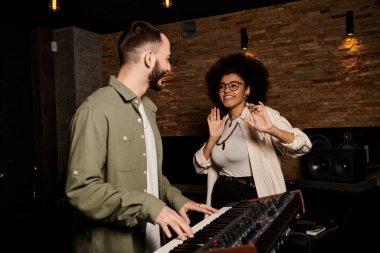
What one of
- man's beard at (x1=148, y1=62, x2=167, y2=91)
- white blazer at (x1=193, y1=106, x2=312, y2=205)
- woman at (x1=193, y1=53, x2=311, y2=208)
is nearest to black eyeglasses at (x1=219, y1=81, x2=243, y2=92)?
woman at (x1=193, y1=53, x2=311, y2=208)

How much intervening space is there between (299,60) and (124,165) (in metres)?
4.45

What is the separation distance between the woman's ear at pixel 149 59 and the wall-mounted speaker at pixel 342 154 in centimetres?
281

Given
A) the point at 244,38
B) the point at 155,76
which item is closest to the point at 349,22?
the point at 244,38

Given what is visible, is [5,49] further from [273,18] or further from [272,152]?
[272,152]

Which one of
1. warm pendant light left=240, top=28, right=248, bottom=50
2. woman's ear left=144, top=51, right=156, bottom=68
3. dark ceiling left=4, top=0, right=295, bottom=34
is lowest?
woman's ear left=144, top=51, right=156, bottom=68

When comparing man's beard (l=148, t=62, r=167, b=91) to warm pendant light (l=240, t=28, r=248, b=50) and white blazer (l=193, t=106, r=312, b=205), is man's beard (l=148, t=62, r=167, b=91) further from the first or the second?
warm pendant light (l=240, t=28, r=248, b=50)

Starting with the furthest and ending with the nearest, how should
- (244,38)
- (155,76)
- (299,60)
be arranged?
(244,38) → (299,60) → (155,76)

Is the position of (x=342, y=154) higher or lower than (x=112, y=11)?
lower

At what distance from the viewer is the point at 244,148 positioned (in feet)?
9.28

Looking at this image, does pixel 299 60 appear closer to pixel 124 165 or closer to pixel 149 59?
pixel 149 59

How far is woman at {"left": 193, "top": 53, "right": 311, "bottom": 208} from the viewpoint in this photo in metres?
2.66

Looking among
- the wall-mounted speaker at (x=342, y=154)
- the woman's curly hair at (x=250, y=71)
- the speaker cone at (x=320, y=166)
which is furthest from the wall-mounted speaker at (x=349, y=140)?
the woman's curly hair at (x=250, y=71)

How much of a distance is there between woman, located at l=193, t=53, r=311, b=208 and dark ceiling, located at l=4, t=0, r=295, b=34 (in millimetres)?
2888

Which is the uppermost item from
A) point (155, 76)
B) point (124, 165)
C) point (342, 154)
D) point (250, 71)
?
point (250, 71)
